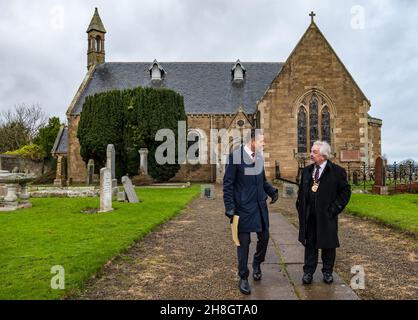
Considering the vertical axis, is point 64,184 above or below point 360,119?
below

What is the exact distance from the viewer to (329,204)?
5.05 m

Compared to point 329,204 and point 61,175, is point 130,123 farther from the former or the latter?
point 329,204

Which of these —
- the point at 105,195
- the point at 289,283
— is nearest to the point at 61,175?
the point at 105,195

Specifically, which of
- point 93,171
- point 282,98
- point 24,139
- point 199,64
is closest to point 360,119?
point 282,98

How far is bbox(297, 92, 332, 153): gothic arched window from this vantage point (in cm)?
2658

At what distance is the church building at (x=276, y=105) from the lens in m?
26.2

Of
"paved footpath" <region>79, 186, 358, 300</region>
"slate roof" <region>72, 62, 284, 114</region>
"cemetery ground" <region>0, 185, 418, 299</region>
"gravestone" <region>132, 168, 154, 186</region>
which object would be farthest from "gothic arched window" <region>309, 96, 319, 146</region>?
"paved footpath" <region>79, 186, 358, 300</region>

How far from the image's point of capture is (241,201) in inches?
193

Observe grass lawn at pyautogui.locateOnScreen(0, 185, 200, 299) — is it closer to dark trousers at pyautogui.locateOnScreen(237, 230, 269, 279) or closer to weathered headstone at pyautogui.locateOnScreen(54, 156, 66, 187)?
dark trousers at pyautogui.locateOnScreen(237, 230, 269, 279)

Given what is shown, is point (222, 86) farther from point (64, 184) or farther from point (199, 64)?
point (64, 184)

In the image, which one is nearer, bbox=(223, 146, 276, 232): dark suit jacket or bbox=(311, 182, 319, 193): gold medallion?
bbox=(223, 146, 276, 232): dark suit jacket

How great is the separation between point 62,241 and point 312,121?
2200cm

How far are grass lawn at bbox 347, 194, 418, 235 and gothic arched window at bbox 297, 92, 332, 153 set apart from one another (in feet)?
38.7

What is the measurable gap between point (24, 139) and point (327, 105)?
4627 centimetres
